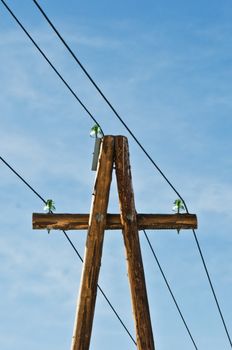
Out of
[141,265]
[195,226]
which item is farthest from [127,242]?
[195,226]

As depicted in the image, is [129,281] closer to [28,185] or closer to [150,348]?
[150,348]

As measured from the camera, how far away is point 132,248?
488 inches

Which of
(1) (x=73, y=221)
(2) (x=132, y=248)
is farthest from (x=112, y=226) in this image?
(1) (x=73, y=221)

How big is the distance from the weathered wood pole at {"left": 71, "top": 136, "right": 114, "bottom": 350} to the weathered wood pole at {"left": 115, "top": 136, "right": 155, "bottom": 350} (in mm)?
161

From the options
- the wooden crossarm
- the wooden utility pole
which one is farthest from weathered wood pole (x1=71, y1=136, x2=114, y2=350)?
the wooden crossarm

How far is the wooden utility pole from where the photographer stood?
39.4 feet

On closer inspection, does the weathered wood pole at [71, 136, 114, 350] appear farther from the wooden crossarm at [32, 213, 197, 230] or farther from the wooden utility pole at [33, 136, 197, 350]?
the wooden crossarm at [32, 213, 197, 230]

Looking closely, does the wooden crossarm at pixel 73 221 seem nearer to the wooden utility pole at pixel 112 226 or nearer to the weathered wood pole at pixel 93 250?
the wooden utility pole at pixel 112 226

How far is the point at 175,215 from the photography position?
13016mm

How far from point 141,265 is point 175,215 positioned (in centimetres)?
107

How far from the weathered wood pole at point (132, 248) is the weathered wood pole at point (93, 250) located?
16 cm

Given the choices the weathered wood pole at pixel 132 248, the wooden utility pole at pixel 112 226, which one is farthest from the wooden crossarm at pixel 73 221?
the weathered wood pole at pixel 132 248

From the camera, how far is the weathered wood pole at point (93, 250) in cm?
1186

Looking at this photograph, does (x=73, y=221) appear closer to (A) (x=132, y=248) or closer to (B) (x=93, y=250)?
(B) (x=93, y=250)
